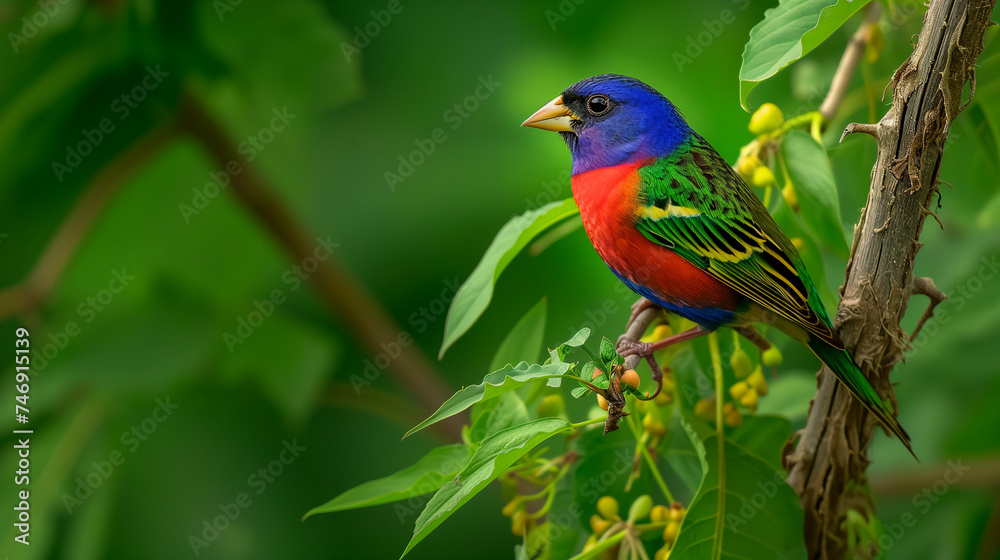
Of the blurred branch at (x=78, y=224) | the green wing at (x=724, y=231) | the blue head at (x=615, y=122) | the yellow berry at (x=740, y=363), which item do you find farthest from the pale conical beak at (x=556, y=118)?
the blurred branch at (x=78, y=224)

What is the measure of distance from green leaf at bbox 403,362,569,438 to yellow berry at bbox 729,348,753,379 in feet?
1.90

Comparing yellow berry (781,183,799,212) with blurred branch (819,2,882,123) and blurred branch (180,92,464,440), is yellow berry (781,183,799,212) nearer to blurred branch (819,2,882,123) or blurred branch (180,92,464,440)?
blurred branch (819,2,882,123)

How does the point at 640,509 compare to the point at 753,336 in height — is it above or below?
below

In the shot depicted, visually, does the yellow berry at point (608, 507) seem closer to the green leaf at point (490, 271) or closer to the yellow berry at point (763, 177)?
the green leaf at point (490, 271)

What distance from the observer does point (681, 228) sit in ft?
5.51

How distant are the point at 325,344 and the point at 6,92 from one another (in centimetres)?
129

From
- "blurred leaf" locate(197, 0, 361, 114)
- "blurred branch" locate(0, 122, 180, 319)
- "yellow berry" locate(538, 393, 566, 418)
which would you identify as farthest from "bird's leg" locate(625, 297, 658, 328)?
"blurred branch" locate(0, 122, 180, 319)

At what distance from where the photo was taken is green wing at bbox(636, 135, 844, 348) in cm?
158

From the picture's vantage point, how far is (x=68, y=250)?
264cm

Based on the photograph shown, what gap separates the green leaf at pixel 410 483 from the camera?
4.53 feet

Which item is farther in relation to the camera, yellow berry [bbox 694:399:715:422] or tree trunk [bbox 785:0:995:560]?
yellow berry [bbox 694:399:715:422]

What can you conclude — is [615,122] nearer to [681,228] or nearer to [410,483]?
[681,228]

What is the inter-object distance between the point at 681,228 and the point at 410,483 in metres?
0.74

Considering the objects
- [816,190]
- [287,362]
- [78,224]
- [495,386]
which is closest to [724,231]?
[816,190]
